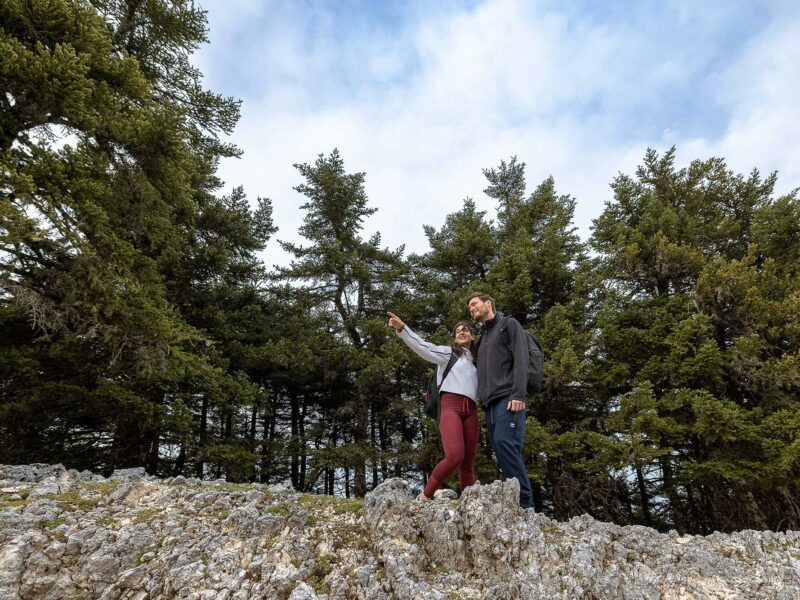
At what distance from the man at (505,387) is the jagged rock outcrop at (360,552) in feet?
1.11

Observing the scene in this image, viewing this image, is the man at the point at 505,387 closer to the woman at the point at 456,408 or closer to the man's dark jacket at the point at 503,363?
the man's dark jacket at the point at 503,363

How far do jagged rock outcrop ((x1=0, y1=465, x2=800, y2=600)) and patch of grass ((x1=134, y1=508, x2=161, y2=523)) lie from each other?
2 cm

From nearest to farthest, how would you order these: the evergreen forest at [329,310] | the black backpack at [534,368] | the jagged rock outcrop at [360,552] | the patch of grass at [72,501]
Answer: the jagged rock outcrop at [360,552] → the patch of grass at [72,501] → the black backpack at [534,368] → the evergreen forest at [329,310]

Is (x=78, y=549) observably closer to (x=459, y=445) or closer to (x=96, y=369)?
(x=459, y=445)

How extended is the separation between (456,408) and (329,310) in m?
11.8

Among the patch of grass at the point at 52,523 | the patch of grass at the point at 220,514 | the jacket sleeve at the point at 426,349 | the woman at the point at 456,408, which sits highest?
the jacket sleeve at the point at 426,349

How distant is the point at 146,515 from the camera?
3.83m

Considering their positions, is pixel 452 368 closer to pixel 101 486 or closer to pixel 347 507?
pixel 347 507

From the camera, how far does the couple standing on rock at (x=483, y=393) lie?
3.95 m

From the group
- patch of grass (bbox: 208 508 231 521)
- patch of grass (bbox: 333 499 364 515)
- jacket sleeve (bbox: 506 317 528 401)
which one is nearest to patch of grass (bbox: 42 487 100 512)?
patch of grass (bbox: 208 508 231 521)

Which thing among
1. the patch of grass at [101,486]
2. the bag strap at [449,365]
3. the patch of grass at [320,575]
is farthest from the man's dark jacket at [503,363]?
the patch of grass at [101,486]

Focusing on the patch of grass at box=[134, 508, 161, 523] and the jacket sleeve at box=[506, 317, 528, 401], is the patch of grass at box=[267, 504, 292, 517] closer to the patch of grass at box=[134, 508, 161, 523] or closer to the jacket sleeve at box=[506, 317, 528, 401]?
the patch of grass at box=[134, 508, 161, 523]

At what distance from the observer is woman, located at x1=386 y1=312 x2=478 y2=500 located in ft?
13.1

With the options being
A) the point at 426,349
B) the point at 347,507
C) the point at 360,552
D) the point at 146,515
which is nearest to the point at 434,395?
the point at 426,349
